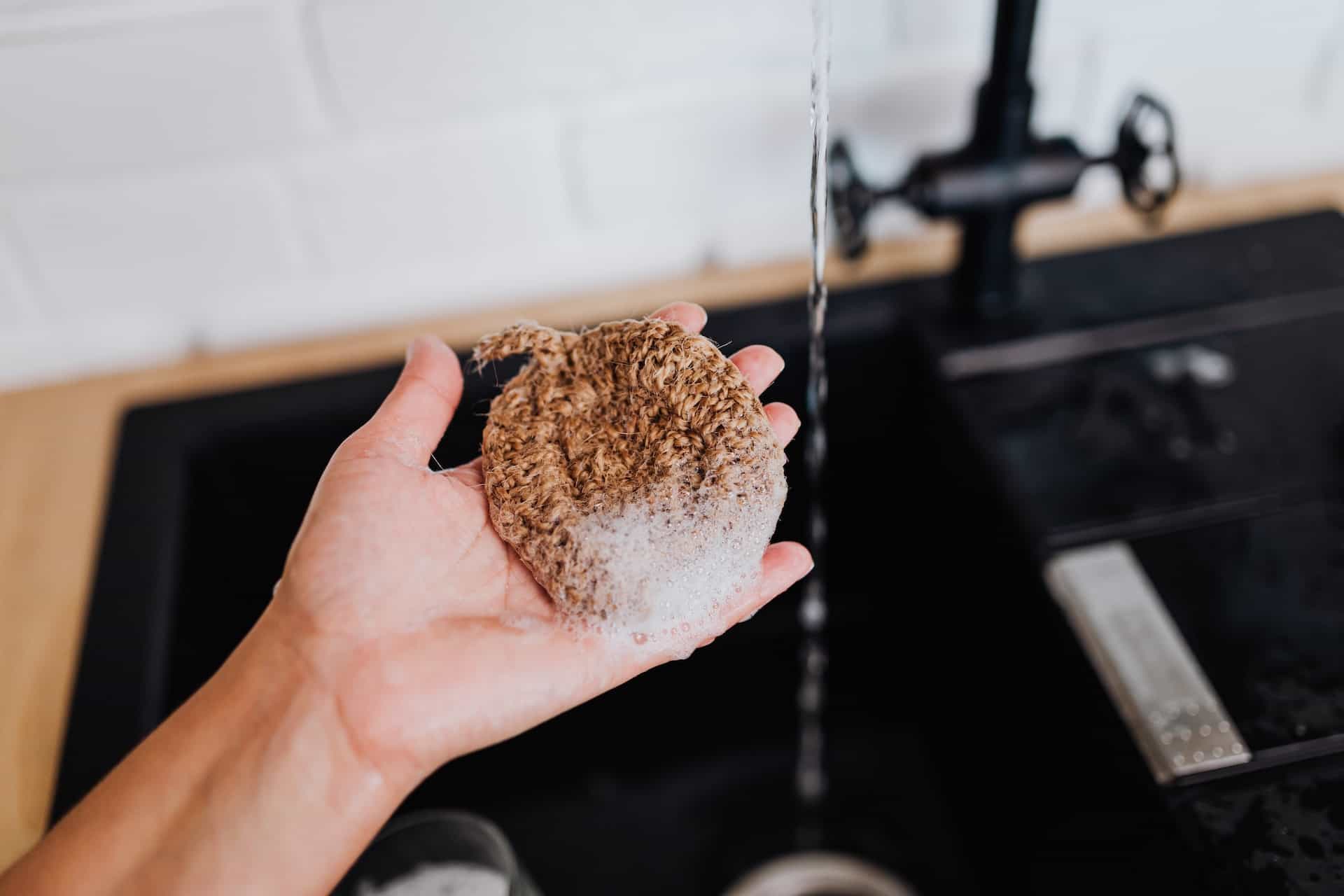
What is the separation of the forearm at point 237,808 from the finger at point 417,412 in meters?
0.12

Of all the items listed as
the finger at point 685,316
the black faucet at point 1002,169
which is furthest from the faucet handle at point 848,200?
the finger at point 685,316

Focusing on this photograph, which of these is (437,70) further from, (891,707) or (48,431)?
(891,707)

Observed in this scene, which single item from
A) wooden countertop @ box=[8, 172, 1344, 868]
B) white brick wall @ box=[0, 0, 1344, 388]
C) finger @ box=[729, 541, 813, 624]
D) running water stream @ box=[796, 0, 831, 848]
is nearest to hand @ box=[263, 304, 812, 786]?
finger @ box=[729, 541, 813, 624]

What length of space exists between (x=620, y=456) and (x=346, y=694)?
21 cm

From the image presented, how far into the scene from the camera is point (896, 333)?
94 cm

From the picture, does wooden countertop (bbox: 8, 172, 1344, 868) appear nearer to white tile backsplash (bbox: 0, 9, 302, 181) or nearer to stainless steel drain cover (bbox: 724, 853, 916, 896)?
white tile backsplash (bbox: 0, 9, 302, 181)

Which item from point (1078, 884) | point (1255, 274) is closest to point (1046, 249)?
point (1255, 274)

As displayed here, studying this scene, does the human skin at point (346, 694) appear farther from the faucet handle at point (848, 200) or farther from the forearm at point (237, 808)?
the faucet handle at point (848, 200)

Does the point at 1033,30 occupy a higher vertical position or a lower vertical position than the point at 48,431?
higher

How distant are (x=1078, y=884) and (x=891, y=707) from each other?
0.94ft

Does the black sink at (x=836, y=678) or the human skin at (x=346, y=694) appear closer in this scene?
the human skin at (x=346, y=694)

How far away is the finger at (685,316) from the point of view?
0.59 m

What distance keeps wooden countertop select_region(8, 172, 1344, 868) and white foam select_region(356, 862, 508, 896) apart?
0.29 meters

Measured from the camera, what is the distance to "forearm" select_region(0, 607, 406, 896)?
1.79ft
